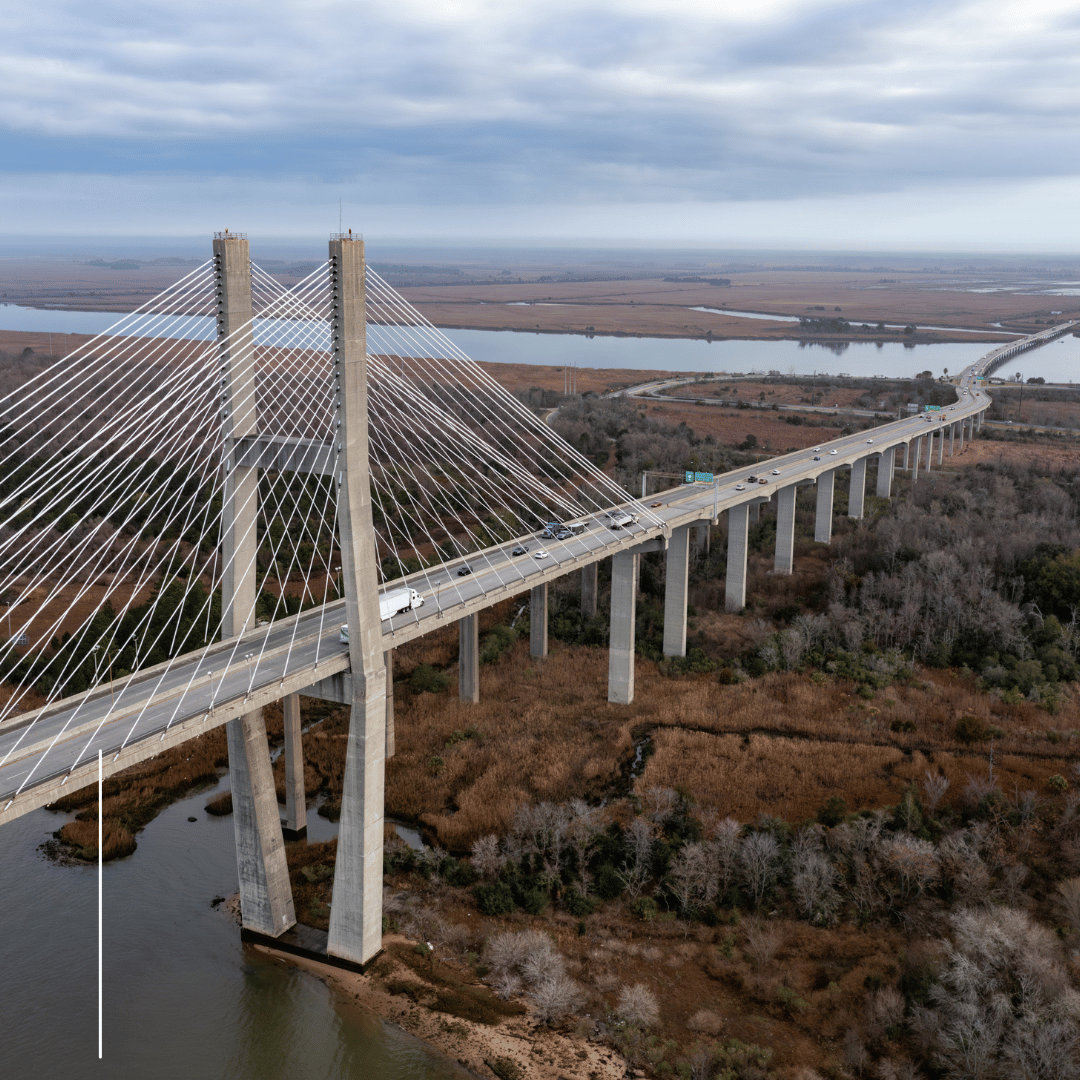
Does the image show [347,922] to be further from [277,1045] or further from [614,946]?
[614,946]

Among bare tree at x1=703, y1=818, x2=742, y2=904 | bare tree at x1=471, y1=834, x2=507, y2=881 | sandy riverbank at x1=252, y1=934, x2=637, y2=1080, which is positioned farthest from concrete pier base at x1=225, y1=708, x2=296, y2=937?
bare tree at x1=703, y1=818, x2=742, y2=904

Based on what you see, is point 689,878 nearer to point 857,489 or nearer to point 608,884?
point 608,884

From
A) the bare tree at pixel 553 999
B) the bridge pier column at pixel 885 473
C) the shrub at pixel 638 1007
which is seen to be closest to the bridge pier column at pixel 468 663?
the bare tree at pixel 553 999

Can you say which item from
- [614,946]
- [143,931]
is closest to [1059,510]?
[614,946]

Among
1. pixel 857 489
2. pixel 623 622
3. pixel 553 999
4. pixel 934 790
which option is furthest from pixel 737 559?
pixel 553 999

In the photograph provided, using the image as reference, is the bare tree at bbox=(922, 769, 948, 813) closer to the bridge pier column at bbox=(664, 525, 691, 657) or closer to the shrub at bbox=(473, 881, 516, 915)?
the shrub at bbox=(473, 881, 516, 915)

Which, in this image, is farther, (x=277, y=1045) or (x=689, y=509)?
(x=689, y=509)

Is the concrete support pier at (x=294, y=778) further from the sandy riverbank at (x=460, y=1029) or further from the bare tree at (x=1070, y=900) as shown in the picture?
the bare tree at (x=1070, y=900)
